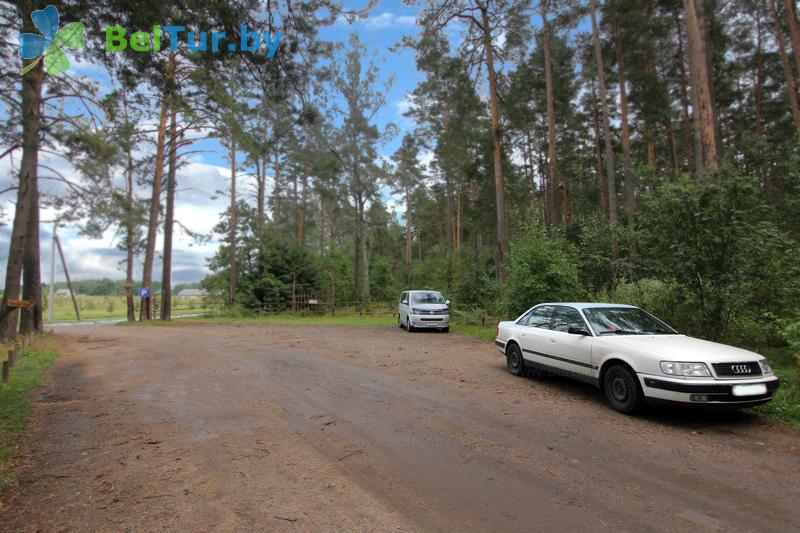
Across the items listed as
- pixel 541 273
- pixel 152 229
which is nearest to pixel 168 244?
pixel 152 229

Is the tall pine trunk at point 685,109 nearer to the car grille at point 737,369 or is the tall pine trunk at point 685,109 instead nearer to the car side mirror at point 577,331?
the car side mirror at point 577,331

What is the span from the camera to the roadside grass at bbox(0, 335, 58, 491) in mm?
4141

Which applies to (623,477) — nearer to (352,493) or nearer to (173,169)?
(352,493)

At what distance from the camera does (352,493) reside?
3.34 m

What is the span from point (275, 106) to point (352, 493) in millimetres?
5526

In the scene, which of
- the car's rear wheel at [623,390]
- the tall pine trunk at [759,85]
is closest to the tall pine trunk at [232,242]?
the car's rear wheel at [623,390]

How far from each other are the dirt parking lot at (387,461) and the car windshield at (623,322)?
1167 mm

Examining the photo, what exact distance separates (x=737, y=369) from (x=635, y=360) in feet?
3.62

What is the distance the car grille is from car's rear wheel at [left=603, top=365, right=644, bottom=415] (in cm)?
91

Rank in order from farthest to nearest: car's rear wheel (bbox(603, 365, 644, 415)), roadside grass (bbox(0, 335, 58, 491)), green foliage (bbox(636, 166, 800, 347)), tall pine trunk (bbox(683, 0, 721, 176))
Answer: tall pine trunk (bbox(683, 0, 721, 176))
green foliage (bbox(636, 166, 800, 347))
car's rear wheel (bbox(603, 365, 644, 415))
roadside grass (bbox(0, 335, 58, 491))

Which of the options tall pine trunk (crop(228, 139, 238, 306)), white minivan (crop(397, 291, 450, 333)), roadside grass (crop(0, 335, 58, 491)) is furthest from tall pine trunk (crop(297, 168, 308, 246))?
roadside grass (crop(0, 335, 58, 491))

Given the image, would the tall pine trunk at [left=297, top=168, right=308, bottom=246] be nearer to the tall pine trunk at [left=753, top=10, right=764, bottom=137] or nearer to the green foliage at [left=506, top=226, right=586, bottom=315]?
the green foliage at [left=506, top=226, right=586, bottom=315]

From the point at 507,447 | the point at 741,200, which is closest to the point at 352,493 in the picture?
the point at 507,447

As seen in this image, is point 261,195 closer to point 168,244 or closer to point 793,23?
point 168,244
